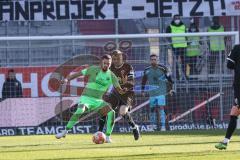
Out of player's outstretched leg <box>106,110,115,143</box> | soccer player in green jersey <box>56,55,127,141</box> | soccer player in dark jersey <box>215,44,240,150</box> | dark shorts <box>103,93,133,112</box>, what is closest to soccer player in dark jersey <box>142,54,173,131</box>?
dark shorts <box>103,93,133,112</box>

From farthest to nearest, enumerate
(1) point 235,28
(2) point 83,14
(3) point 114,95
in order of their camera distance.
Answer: (1) point 235,28
(2) point 83,14
(3) point 114,95

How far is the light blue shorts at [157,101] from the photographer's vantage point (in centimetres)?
2376

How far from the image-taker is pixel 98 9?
24.5 metres

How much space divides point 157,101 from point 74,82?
2571mm

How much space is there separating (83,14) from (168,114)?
4060mm

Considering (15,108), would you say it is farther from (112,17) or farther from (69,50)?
(112,17)

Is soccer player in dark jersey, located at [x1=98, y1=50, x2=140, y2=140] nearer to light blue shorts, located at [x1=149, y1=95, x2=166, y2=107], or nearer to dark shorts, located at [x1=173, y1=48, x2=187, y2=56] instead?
light blue shorts, located at [x1=149, y1=95, x2=166, y2=107]

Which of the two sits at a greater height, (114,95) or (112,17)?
(112,17)

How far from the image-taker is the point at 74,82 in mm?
23594

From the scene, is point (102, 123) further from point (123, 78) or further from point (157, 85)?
point (157, 85)

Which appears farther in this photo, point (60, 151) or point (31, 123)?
point (31, 123)

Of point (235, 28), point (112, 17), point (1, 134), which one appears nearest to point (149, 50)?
point (112, 17)

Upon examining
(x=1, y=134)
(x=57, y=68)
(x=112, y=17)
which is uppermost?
(x=112, y=17)

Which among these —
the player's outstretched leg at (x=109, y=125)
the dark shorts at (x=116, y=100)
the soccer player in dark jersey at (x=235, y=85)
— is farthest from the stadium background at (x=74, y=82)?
the soccer player in dark jersey at (x=235, y=85)
